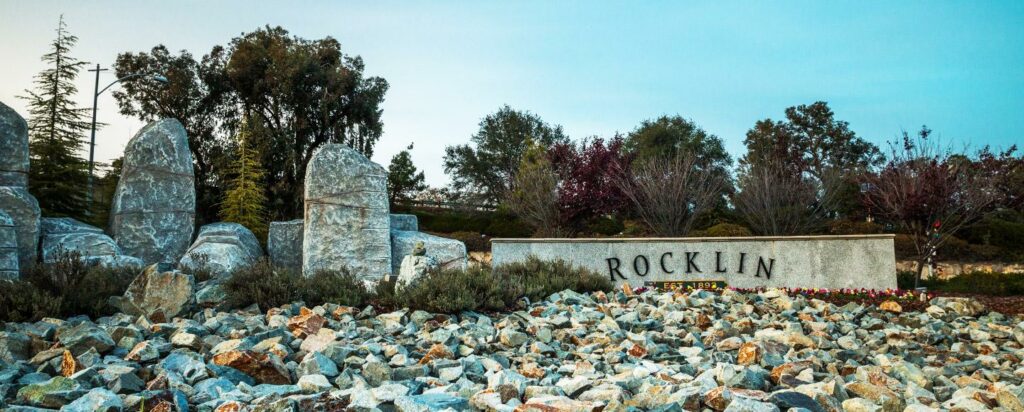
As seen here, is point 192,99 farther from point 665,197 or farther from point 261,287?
point 261,287

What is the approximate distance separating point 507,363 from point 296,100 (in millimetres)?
22078

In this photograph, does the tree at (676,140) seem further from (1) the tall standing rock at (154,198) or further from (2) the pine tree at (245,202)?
(1) the tall standing rock at (154,198)

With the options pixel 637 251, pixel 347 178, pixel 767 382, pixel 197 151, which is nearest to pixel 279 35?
pixel 197 151

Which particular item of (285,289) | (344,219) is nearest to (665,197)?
(344,219)

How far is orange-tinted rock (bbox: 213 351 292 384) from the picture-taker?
4.43 meters

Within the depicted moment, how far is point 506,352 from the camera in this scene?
5.44 metres

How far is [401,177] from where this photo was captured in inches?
1289

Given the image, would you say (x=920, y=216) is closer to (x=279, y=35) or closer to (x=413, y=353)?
(x=413, y=353)

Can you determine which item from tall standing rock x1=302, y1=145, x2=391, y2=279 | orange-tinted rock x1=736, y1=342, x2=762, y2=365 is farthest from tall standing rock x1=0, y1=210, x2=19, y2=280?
orange-tinted rock x1=736, y1=342, x2=762, y2=365

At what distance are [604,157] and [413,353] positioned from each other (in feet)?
54.7

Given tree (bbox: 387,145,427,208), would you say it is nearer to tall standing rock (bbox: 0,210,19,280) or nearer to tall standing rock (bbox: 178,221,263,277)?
tall standing rock (bbox: 178,221,263,277)

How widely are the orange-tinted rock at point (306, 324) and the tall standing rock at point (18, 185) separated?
7950 mm

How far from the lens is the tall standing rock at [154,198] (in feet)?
43.9

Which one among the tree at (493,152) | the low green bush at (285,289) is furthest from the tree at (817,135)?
the low green bush at (285,289)
